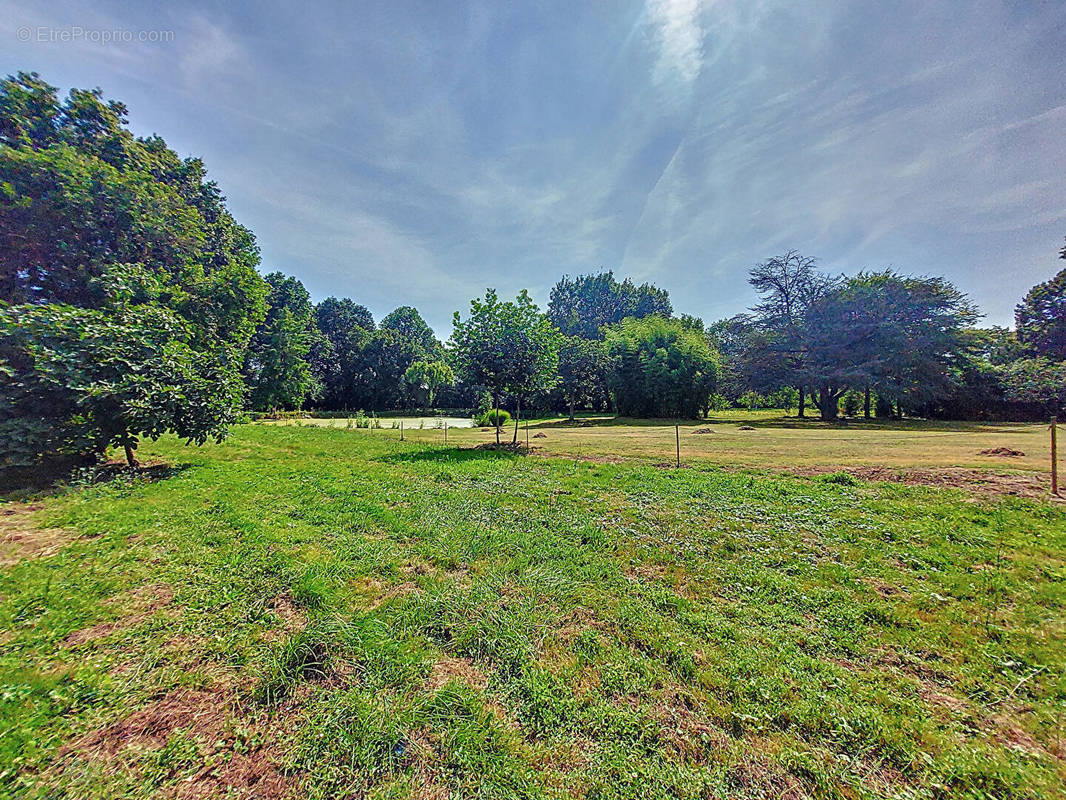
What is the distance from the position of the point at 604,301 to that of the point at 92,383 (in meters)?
52.9

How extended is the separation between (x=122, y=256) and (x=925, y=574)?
15.7m

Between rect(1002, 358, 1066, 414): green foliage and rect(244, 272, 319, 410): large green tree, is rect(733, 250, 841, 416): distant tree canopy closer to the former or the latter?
rect(1002, 358, 1066, 414): green foliage

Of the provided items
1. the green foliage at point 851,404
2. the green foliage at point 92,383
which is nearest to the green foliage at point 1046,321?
the green foliage at point 851,404

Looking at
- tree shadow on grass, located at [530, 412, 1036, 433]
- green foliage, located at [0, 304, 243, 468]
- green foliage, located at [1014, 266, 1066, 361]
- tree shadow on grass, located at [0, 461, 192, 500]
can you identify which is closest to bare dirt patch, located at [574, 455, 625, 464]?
green foliage, located at [0, 304, 243, 468]

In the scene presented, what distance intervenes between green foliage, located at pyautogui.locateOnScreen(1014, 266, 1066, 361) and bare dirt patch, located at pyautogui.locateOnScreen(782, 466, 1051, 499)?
3590 cm

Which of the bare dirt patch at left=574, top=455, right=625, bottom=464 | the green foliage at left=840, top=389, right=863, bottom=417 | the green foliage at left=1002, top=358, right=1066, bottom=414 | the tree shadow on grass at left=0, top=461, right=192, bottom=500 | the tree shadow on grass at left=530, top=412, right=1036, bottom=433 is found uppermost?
the green foliage at left=1002, top=358, right=1066, bottom=414

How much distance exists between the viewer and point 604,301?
5388cm

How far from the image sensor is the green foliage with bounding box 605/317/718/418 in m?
29.0

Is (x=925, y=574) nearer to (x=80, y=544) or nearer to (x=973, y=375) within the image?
(x=80, y=544)

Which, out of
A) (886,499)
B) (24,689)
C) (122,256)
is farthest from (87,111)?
(886,499)

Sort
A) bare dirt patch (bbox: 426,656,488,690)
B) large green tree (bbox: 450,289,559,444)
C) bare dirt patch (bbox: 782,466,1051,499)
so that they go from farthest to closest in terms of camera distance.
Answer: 1. large green tree (bbox: 450,289,559,444)
2. bare dirt patch (bbox: 782,466,1051,499)
3. bare dirt patch (bbox: 426,656,488,690)

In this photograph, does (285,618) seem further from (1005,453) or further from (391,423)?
(391,423)

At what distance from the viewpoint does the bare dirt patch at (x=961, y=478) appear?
6.29 metres

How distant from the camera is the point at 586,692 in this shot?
7.50 feet
